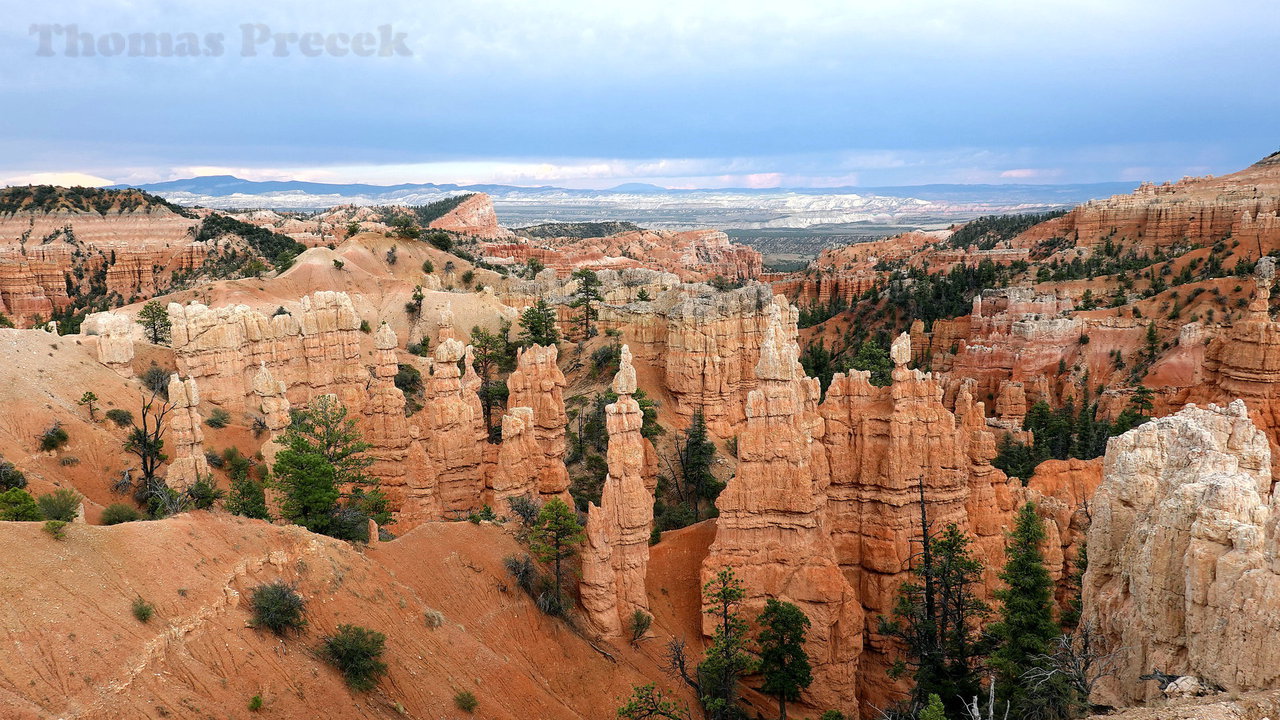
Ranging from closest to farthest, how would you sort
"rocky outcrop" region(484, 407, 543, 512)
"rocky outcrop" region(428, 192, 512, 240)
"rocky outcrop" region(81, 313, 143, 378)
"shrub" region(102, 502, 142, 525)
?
"shrub" region(102, 502, 142, 525) → "rocky outcrop" region(484, 407, 543, 512) → "rocky outcrop" region(81, 313, 143, 378) → "rocky outcrop" region(428, 192, 512, 240)

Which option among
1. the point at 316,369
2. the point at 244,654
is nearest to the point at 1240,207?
the point at 316,369

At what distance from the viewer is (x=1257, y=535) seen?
43.9 ft

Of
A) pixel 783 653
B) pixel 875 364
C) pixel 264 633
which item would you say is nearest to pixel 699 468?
pixel 783 653

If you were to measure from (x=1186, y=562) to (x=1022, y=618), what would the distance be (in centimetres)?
1117

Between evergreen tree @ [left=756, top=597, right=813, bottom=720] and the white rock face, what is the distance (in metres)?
10.2

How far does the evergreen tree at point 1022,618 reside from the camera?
23.5 m

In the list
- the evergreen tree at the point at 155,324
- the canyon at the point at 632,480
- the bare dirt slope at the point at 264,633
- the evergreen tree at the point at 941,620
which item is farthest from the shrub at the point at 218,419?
the evergreen tree at the point at 941,620

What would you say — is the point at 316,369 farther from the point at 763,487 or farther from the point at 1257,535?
the point at 1257,535

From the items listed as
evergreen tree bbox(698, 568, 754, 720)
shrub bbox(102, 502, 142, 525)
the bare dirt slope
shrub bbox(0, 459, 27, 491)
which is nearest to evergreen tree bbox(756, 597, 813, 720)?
evergreen tree bbox(698, 568, 754, 720)

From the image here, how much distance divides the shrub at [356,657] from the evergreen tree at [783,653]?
11.9 metres

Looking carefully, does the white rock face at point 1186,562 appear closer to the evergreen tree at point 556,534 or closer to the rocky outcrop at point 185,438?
the evergreen tree at point 556,534

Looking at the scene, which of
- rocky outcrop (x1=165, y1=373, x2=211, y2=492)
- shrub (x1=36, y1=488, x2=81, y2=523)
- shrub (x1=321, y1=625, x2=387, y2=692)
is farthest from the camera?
rocky outcrop (x1=165, y1=373, x2=211, y2=492)

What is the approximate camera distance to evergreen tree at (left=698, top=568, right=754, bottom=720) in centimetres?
2658

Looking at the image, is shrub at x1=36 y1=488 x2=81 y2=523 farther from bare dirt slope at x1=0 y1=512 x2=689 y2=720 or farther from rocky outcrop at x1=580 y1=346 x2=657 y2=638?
rocky outcrop at x1=580 y1=346 x2=657 y2=638
